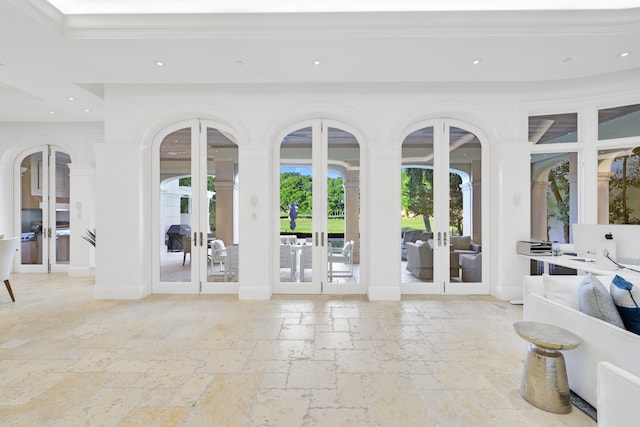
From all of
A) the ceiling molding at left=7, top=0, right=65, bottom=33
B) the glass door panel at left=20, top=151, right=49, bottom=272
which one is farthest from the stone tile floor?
the ceiling molding at left=7, top=0, right=65, bottom=33

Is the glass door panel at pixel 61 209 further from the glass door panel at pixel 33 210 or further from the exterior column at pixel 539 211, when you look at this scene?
the exterior column at pixel 539 211

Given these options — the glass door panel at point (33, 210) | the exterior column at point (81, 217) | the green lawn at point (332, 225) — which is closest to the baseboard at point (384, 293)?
the green lawn at point (332, 225)

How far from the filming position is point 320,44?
12.4 ft

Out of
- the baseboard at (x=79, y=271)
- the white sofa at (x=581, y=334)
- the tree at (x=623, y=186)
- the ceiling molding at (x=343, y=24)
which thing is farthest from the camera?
the baseboard at (x=79, y=271)

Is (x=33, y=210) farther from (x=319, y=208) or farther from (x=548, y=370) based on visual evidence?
→ (x=548, y=370)

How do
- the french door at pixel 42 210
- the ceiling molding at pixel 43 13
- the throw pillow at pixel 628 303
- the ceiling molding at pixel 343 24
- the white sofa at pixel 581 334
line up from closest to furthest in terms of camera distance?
1. the white sofa at pixel 581 334
2. the throw pillow at pixel 628 303
3. the ceiling molding at pixel 43 13
4. the ceiling molding at pixel 343 24
5. the french door at pixel 42 210

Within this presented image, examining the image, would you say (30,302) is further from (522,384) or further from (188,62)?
(522,384)

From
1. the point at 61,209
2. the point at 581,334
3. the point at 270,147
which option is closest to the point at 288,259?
the point at 270,147

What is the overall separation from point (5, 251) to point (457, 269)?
22.7 ft

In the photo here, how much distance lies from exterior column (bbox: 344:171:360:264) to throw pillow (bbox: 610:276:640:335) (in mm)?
3440

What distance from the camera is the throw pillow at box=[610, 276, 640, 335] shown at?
6.91 ft

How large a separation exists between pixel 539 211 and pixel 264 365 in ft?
16.1

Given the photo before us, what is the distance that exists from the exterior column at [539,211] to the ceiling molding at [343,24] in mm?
2343

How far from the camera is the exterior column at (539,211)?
5262 mm
